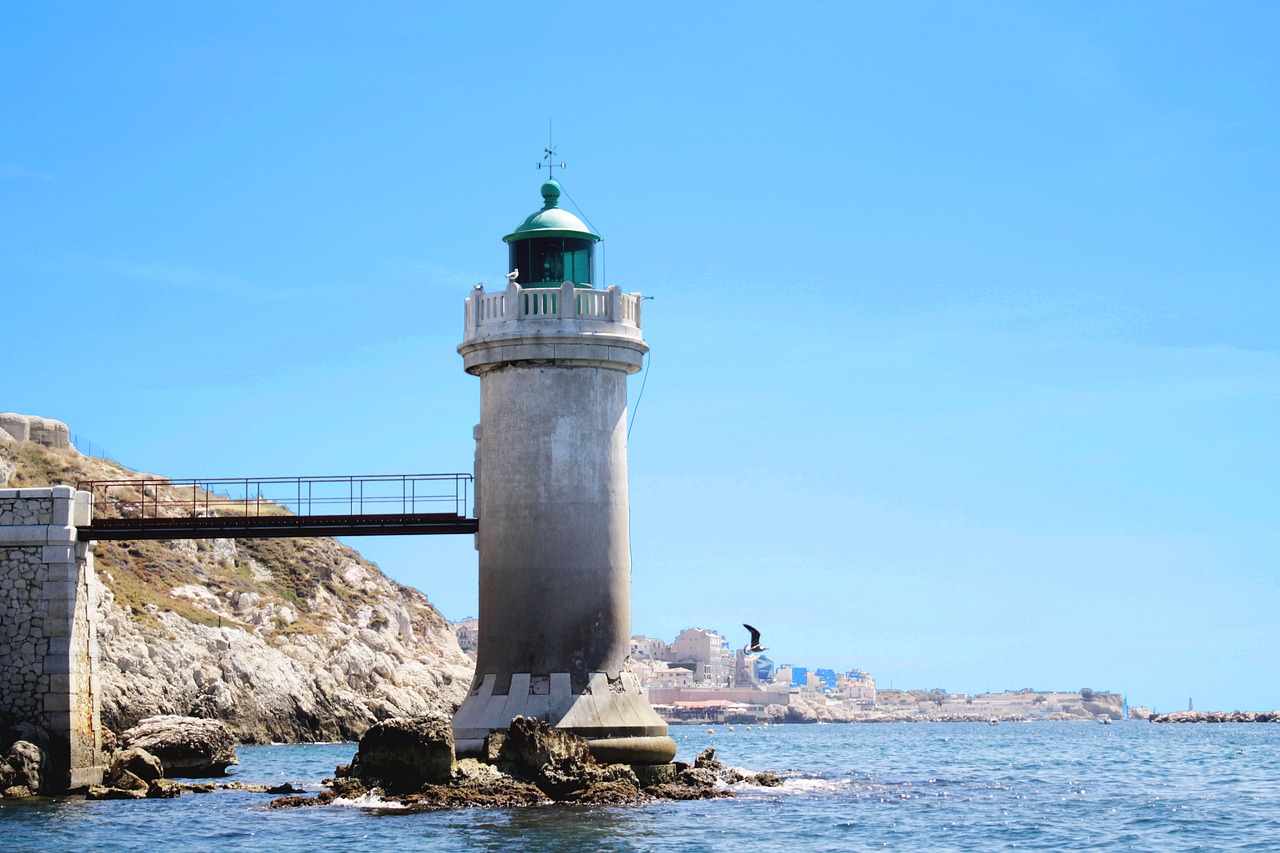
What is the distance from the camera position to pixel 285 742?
68.9 m

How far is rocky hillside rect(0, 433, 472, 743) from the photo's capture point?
62.4m

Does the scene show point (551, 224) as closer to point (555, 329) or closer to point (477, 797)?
point (555, 329)

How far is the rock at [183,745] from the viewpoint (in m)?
36.2

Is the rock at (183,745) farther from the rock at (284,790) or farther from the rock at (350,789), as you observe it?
the rock at (350,789)

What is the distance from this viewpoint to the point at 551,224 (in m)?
28.7

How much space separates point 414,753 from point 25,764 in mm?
6711

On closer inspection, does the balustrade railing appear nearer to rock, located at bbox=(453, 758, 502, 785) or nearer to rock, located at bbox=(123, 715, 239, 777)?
rock, located at bbox=(453, 758, 502, 785)

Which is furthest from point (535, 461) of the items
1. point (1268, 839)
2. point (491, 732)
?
point (1268, 839)

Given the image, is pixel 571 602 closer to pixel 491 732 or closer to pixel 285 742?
pixel 491 732

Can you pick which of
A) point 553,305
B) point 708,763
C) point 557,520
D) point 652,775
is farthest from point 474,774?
point 553,305

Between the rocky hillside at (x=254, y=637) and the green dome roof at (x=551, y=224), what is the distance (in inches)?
1368

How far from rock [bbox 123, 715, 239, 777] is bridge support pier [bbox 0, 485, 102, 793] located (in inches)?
308

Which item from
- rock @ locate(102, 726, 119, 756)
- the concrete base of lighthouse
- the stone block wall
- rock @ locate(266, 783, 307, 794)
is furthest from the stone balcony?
the stone block wall

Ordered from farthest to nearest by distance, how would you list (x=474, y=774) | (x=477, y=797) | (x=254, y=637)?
(x=254, y=637), (x=474, y=774), (x=477, y=797)
